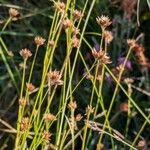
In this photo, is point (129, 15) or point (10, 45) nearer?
point (129, 15)

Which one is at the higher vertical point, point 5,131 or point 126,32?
point 126,32

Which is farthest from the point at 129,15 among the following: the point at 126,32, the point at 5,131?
the point at 5,131

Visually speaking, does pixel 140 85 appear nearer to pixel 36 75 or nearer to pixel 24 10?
pixel 36 75

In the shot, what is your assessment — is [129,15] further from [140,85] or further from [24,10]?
[24,10]

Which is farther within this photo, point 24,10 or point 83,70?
point 24,10

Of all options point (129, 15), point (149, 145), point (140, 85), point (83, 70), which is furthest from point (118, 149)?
point (129, 15)

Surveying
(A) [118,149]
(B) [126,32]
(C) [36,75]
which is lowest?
(A) [118,149]

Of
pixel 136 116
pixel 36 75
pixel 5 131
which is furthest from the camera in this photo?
pixel 36 75

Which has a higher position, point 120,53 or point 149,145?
point 120,53

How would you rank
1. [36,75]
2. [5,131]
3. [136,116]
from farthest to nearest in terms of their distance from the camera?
[36,75] → [136,116] → [5,131]
